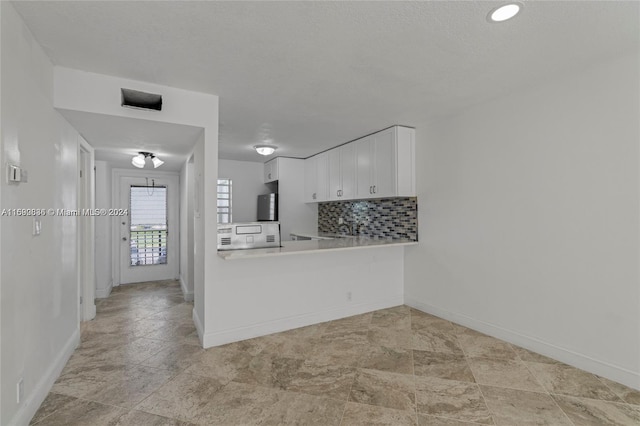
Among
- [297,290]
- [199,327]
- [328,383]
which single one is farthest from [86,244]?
[328,383]

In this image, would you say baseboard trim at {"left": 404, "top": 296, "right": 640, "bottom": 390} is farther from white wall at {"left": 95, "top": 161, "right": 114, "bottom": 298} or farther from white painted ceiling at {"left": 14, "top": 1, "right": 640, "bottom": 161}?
white wall at {"left": 95, "top": 161, "right": 114, "bottom": 298}

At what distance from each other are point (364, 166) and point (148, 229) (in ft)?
13.8

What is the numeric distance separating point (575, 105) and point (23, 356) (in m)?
4.25

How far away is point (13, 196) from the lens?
1746 mm

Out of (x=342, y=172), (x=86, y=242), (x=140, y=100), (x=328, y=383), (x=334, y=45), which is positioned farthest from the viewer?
(x=342, y=172)

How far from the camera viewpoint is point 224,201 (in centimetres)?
610

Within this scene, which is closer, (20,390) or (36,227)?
(20,390)

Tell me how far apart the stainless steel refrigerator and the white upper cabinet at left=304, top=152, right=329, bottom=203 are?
0.62 m

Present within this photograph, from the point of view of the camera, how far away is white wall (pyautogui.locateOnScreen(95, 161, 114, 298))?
4.87m

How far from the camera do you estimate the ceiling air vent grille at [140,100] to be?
8.61ft

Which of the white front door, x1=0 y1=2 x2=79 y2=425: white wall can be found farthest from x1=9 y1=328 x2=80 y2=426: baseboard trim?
the white front door

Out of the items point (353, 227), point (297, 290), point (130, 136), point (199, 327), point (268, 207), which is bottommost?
point (199, 327)

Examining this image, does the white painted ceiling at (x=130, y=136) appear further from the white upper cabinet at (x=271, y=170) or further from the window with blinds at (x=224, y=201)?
the white upper cabinet at (x=271, y=170)

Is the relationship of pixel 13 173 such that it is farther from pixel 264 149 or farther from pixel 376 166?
pixel 376 166
